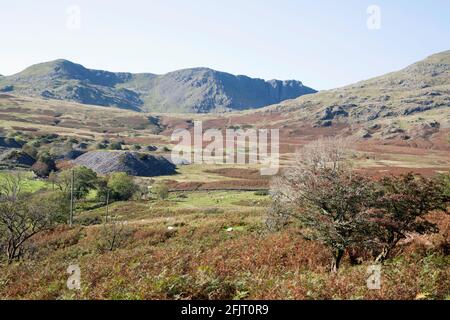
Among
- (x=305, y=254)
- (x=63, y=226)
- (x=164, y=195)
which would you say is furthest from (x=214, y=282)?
(x=164, y=195)

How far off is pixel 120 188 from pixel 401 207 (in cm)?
6003

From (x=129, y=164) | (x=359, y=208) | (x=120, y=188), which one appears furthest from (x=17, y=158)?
(x=359, y=208)

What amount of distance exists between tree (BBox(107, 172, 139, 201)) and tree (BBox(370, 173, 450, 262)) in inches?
2315

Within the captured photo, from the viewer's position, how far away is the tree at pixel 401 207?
1824 centimetres

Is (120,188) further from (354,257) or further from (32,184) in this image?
(354,257)

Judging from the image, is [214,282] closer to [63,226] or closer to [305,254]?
[305,254]

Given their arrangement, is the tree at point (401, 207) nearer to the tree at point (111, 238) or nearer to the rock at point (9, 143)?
the tree at point (111, 238)

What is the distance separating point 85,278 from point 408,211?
14381 millimetres

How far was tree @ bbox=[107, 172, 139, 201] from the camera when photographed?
72.2m

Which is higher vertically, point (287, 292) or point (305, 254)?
point (287, 292)

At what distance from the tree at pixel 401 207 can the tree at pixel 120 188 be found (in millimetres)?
58791

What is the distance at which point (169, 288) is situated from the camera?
38.0ft

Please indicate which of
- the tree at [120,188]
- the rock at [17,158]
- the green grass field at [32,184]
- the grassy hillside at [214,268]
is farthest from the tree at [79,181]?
the rock at [17,158]

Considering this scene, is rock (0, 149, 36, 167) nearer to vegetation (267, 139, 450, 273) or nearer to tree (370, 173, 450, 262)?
vegetation (267, 139, 450, 273)
